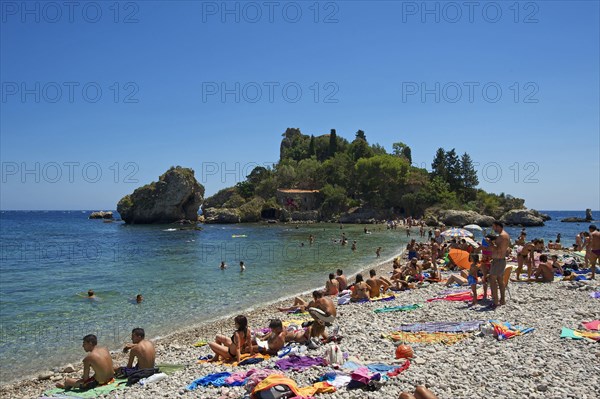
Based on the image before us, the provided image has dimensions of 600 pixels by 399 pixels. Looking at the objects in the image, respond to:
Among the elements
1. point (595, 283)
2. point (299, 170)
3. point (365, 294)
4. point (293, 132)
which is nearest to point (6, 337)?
point (365, 294)

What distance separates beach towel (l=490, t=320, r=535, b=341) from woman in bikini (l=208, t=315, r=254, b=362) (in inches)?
187

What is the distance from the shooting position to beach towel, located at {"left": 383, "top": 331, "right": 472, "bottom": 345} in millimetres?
8250

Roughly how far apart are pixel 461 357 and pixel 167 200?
74002 mm

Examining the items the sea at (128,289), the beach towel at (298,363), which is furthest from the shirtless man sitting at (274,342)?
the sea at (128,289)

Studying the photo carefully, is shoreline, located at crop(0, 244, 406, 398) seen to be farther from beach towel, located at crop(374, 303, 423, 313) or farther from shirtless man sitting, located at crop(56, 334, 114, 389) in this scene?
beach towel, located at crop(374, 303, 423, 313)

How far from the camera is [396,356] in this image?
7477 millimetres

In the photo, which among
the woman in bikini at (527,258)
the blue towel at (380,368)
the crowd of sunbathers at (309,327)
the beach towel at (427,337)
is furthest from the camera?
the woman in bikini at (527,258)

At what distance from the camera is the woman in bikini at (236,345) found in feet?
28.4

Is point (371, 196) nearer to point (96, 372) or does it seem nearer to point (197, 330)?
point (197, 330)

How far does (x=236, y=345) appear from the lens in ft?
28.5

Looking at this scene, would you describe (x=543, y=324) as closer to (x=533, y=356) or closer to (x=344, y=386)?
(x=533, y=356)

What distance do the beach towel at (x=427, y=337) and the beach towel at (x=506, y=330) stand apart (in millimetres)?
544

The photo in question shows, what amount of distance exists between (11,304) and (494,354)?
56.7ft

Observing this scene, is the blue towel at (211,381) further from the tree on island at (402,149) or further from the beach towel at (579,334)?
the tree on island at (402,149)
